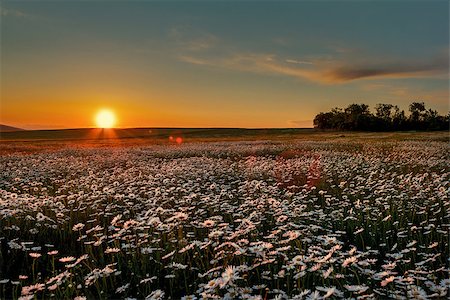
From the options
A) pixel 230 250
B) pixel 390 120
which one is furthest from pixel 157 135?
pixel 230 250

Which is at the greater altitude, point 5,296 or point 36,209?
point 36,209

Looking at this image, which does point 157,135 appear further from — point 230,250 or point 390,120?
point 230,250

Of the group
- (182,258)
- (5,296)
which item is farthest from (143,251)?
(5,296)

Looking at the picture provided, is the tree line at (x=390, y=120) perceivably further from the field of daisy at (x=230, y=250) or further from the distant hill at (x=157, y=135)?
the field of daisy at (x=230, y=250)

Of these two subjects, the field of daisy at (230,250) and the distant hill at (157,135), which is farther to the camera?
the distant hill at (157,135)

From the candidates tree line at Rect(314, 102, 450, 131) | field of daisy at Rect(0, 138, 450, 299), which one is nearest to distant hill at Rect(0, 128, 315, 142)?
tree line at Rect(314, 102, 450, 131)

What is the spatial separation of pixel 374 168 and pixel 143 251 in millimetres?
11334

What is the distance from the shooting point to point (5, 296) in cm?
540

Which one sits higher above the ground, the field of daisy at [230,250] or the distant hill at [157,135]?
the distant hill at [157,135]

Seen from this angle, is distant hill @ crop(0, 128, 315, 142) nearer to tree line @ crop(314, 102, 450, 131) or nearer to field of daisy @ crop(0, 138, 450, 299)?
tree line @ crop(314, 102, 450, 131)

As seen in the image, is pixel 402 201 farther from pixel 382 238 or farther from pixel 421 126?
pixel 421 126

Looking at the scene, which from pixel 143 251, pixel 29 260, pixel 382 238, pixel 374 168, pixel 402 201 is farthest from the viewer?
pixel 374 168

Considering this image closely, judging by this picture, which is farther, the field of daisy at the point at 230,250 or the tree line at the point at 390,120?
the tree line at the point at 390,120

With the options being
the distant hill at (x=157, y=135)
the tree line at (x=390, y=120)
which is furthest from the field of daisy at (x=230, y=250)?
the tree line at (x=390, y=120)
